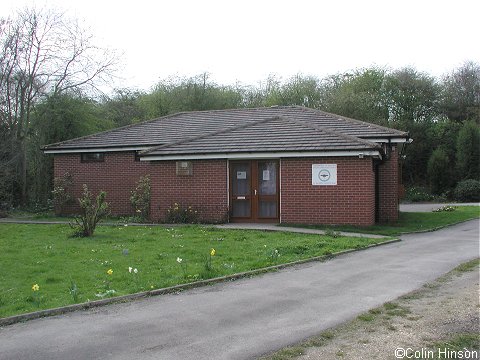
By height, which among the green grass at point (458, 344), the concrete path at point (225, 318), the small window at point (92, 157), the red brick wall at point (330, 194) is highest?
the small window at point (92, 157)

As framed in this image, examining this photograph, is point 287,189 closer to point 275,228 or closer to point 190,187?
point 275,228

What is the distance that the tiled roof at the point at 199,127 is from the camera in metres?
20.3

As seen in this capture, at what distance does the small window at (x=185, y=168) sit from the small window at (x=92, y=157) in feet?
17.6

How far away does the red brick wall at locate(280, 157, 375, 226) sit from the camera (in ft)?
53.6

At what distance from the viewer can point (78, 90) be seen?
95.1 feet

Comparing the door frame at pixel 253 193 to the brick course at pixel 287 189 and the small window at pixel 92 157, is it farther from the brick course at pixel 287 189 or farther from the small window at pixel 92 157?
the small window at pixel 92 157

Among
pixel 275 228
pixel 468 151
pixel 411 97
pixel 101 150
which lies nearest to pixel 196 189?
pixel 275 228

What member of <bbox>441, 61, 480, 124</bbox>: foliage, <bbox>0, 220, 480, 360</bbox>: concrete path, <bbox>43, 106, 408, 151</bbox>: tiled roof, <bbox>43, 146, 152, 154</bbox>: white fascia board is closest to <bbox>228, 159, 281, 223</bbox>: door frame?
<bbox>43, 106, 408, 151</bbox>: tiled roof

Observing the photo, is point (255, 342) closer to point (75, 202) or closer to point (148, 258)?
point (148, 258)

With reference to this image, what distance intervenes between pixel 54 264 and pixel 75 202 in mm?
13029

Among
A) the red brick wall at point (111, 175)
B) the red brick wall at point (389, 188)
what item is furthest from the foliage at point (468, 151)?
the red brick wall at point (111, 175)

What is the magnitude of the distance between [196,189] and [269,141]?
3116mm

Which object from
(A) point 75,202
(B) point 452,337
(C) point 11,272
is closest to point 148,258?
(C) point 11,272

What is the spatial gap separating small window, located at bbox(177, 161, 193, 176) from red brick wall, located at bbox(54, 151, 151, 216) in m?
3.33
